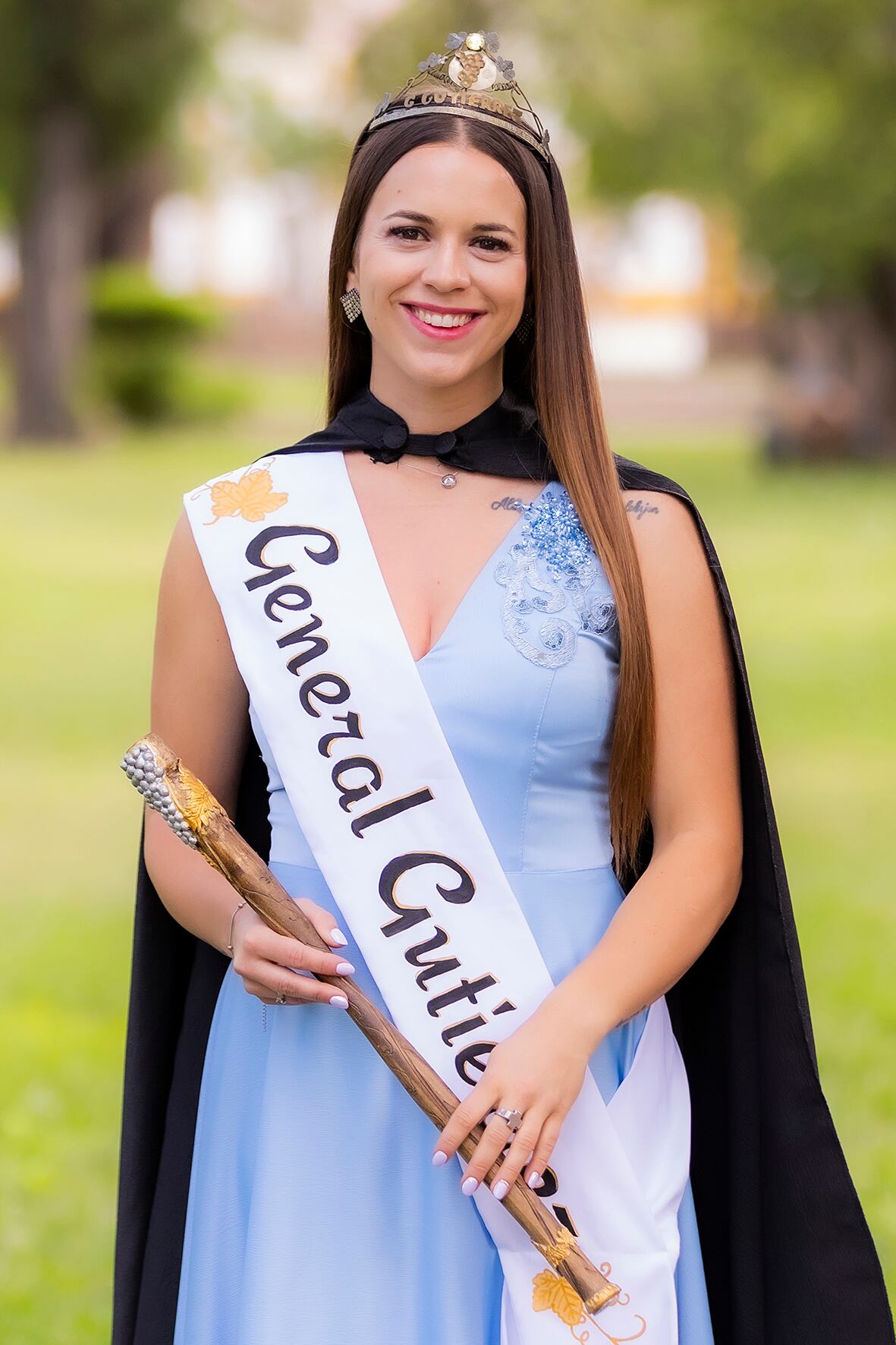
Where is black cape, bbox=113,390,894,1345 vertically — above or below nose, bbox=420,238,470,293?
below

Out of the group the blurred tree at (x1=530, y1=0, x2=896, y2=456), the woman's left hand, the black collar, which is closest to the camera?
the woman's left hand

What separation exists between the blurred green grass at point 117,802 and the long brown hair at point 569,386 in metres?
0.44

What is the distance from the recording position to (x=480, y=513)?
1.95 m

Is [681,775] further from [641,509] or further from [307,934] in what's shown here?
[307,934]

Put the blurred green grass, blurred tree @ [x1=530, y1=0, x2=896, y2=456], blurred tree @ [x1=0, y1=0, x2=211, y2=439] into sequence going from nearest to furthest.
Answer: the blurred green grass < blurred tree @ [x1=530, y1=0, x2=896, y2=456] < blurred tree @ [x1=0, y1=0, x2=211, y2=439]

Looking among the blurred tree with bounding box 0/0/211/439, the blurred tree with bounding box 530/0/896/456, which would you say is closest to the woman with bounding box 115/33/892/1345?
the blurred tree with bounding box 530/0/896/456

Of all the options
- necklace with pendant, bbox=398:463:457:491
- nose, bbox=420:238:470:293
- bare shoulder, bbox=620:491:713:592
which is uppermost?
nose, bbox=420:238:470:293

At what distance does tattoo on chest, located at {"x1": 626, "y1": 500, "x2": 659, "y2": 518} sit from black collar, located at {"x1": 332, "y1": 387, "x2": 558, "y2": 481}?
0.10 m

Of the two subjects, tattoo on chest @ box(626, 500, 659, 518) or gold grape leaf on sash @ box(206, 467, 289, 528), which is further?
gold grape leaf on sash @ box(206, 467, 289, 528)

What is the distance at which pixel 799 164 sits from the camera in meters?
16.1

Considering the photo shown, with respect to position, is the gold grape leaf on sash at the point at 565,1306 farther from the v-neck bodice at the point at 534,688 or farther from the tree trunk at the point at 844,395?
the tree trunk at the point at 844,395

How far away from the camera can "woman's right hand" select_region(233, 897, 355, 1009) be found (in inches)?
69.5

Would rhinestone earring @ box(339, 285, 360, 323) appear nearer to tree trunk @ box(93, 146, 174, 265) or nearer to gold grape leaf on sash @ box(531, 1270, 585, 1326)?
gold grape leaf on sash @ box(531, 1270, 585, 1326)

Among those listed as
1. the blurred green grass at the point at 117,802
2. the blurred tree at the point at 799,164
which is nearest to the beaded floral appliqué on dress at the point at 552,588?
the blurred green grass at the point at 117,802
